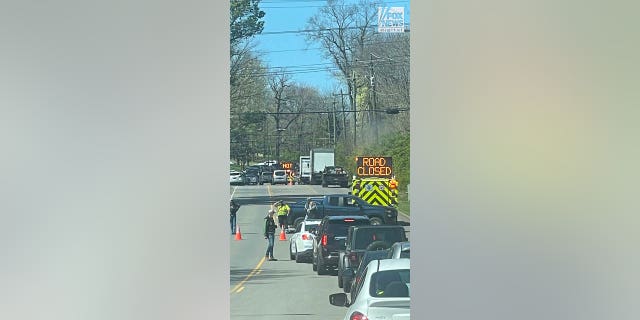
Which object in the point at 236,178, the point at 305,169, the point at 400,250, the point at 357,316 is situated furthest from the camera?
the point at 305,169

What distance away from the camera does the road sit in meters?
3.60

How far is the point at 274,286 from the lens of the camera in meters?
3.63

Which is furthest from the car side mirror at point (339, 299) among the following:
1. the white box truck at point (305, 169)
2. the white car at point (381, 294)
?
the white box truck at point (305, 169)

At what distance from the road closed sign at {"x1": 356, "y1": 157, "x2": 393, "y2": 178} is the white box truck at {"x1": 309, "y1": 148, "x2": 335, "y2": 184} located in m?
0.14

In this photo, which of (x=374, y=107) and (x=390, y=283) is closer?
(x=390, y=283)

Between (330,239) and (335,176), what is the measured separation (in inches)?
12.6

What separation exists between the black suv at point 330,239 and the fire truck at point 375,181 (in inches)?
4.8

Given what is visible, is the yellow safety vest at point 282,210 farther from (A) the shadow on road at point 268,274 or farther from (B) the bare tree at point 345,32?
(B) the bare tree at point 345,32

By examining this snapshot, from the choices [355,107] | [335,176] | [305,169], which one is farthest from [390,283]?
[355,107]

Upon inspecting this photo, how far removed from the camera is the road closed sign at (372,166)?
3727 mm

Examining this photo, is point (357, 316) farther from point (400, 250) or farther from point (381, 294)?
point (400, 250)
